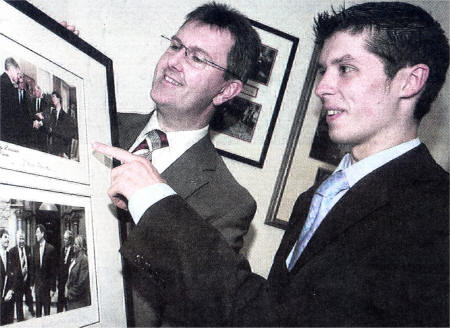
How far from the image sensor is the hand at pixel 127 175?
899mm

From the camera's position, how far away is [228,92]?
1.51 meters

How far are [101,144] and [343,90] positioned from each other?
1.90 feet

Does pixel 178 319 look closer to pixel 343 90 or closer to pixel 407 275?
pixel 407 275

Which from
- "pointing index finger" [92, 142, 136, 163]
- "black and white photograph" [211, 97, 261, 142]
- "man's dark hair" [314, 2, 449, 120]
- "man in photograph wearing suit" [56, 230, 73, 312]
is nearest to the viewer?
"man in photograph wearing suit" [56, 230, 73, 312]

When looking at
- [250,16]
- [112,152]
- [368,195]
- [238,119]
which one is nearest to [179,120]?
[238,119]

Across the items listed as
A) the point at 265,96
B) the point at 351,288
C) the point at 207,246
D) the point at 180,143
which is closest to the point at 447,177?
the point at 351,288

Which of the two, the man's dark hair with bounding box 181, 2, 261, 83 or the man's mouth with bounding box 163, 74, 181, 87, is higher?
the man's dark hair with bounding box 181, 2, 261, 83

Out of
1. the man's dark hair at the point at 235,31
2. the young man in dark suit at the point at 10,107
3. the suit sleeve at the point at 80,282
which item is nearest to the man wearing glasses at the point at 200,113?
the man's dark hair at the point at 235,31

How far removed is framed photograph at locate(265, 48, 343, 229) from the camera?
1693mm

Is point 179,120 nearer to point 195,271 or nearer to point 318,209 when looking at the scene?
point 318,209

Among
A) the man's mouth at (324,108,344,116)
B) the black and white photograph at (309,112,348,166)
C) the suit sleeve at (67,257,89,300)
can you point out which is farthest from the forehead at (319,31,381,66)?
the suit sleeve at (67,257,89,300)

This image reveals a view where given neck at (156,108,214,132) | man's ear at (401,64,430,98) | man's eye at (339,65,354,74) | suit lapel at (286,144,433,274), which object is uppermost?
neck at (156,108,214,132)

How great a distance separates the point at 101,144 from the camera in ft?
3.10
